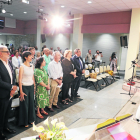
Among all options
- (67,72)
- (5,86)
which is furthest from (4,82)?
(67,72)

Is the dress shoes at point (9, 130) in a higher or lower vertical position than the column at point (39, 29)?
lower

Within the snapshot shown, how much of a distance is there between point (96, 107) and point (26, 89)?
7.37 ft

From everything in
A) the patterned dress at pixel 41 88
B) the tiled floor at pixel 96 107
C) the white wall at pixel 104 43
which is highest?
the white wall at pixel 104 43

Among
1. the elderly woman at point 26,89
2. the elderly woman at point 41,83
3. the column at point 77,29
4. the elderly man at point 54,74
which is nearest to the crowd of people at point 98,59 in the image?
the column at point 77,29

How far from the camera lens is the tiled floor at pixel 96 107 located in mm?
2600

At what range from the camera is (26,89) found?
282cm

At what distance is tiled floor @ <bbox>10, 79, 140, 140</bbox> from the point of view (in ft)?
8.53

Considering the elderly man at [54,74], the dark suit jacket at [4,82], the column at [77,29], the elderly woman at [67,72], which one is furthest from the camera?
the column at [77,29]

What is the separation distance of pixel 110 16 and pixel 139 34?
219cm

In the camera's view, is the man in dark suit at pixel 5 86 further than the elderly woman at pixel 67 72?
No

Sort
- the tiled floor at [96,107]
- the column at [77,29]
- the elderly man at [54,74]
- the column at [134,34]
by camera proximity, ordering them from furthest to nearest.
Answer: the column at [77,29] → the column at [134,34] → the elderly man at [54,74] → the tiled floor at [96,107]

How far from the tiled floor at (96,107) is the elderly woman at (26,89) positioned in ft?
1.03

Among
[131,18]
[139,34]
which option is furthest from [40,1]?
[139,34]

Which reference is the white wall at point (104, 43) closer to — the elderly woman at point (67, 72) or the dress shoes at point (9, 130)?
the elderly woman at point (67, 72)
